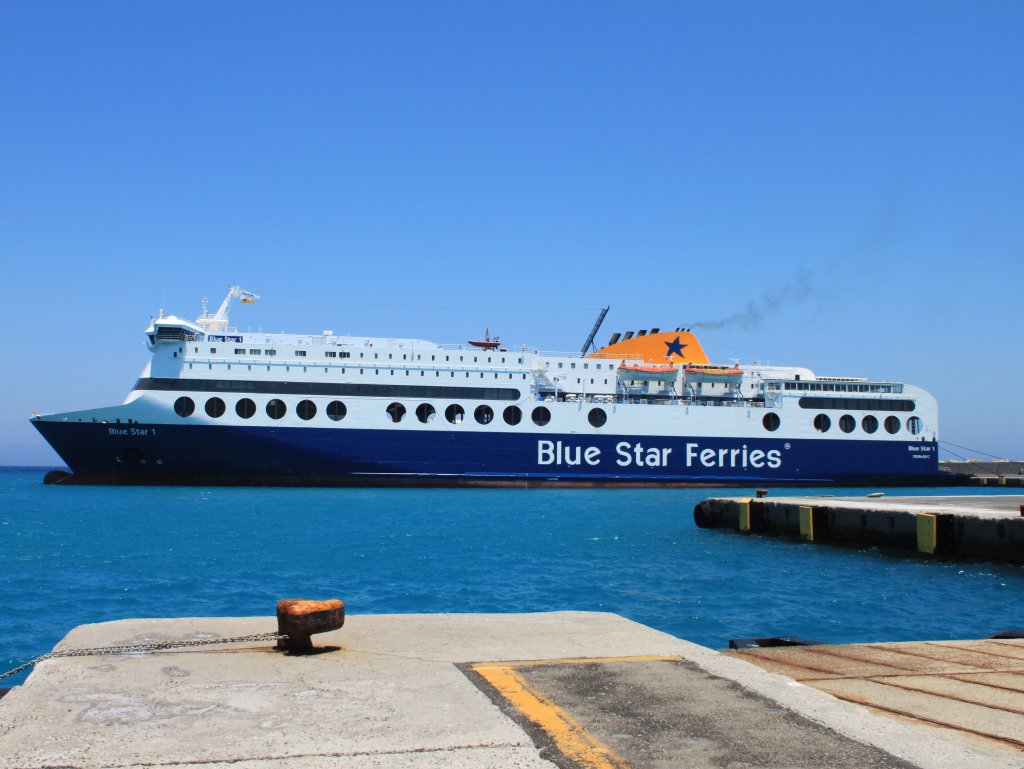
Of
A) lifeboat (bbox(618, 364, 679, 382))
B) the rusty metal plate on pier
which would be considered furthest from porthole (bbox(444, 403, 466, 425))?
the rusty metal plate on pier

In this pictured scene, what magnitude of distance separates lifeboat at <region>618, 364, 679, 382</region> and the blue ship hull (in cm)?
277

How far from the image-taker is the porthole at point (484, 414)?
113 feet

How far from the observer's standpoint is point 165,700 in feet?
13.0

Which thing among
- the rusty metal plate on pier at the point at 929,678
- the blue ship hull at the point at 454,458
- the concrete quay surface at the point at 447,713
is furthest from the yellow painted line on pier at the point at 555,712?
the blue ship hull at the point at 454,458

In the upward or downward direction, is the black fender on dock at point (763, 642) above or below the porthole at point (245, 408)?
below

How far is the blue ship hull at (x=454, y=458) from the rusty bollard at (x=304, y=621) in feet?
93.4

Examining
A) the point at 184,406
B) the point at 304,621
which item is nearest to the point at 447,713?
the point at 304,621

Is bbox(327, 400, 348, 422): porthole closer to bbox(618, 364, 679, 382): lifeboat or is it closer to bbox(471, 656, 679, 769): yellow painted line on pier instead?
bbox(618, 364, 679, 382): lifeboat

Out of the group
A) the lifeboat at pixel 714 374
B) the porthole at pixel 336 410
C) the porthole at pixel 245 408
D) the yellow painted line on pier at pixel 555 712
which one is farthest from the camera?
the lifeboat at pixel 714 374

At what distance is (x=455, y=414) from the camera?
34.4m

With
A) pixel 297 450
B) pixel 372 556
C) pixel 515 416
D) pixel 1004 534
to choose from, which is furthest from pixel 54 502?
pixel 1004 534

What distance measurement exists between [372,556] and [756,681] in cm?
1231

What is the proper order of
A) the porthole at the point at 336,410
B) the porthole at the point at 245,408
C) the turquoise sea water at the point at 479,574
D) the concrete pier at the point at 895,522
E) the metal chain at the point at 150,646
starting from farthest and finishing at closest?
the porthole at the point at 336,410 → the porthole at the point at 245,408 → the concrete pier at the point at 895,522 → the turquoise sea water at the point at 479,574 → the metal chain at the point at 150,646

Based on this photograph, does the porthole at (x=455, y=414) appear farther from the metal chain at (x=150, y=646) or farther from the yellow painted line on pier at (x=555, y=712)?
the yellow painted line on pier at (x=555, y=712)
